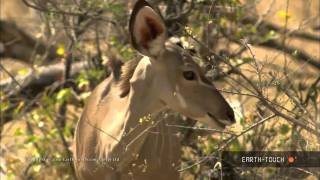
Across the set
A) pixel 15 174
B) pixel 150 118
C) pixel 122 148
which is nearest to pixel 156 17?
pixel 150 118

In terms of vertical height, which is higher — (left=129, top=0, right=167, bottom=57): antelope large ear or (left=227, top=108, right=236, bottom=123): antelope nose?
(left=129, top=0, right=167, bottom=57): antelope large ear

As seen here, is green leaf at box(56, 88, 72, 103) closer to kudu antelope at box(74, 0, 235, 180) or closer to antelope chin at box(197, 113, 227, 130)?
kudu antelope at box(74, 0, 235, 180)

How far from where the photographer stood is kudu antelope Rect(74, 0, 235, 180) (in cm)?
361

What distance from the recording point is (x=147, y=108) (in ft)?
12.3

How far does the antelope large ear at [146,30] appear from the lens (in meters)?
3.54

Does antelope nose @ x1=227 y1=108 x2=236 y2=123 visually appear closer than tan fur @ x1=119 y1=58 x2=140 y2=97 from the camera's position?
Yes

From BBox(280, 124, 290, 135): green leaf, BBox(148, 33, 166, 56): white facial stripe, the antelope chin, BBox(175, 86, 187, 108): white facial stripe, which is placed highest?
BBox(148, 33, 166, 56): white facial stripe

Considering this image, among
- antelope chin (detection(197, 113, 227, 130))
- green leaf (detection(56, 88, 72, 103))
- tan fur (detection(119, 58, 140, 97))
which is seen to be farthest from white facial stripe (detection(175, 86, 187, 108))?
green leaf (detection(56, 88, 72, 103))

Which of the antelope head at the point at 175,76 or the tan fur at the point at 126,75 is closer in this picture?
the antelope head at the point at 175,76

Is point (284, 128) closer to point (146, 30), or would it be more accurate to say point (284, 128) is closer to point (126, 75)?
point (126, 75)

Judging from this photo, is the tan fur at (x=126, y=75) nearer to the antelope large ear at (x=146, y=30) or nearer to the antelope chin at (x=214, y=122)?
the antelope large ear at (x=146, y=30)

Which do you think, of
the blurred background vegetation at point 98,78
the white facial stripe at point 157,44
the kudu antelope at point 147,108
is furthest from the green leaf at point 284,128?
the white facial stripe at point 157,44

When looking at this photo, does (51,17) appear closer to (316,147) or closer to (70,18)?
(70,18)

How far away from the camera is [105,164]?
3.86 metres
